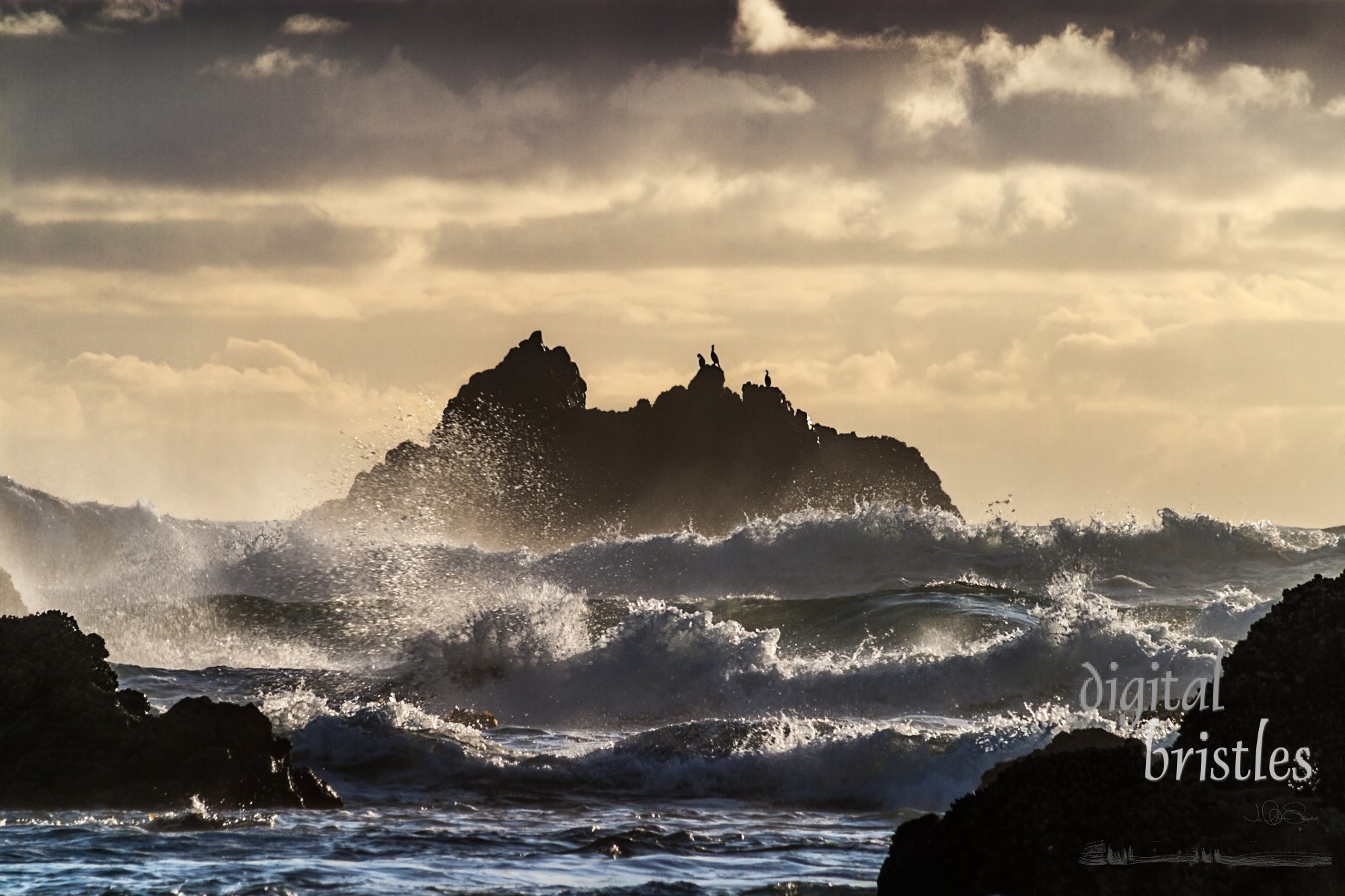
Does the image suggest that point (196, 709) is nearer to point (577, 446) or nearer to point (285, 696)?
point (285, 696)

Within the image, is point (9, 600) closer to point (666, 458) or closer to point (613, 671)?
point (613, 671)

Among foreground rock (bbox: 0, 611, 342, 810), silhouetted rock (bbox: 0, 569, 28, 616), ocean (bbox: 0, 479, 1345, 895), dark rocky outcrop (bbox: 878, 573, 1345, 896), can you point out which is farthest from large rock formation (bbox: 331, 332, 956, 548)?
dark rocky outcrop (bbox: 878, 573, 1345, 896)

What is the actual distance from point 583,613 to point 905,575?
15.4 meters

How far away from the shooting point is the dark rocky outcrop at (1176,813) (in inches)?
333

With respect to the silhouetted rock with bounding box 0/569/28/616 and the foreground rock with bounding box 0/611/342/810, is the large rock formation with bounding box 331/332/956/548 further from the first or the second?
the foreground rock with bounding box 0/611/342/810

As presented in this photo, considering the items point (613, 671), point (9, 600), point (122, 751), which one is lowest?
point (122, 751)

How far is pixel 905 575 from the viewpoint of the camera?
39562 millimetres

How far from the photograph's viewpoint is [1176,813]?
28.4ft

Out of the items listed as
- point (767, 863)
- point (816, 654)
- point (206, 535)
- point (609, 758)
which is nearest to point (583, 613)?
point (816, 654)

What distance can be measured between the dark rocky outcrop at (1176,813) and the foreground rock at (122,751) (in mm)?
6054
